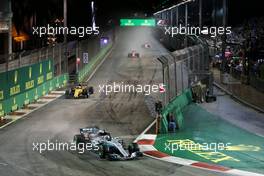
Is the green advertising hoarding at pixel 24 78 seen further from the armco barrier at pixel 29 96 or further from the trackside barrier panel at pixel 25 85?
the armco barrier at pixel 29 96

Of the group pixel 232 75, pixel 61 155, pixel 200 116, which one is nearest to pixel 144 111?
pixel 200 116

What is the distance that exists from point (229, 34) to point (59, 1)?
38331 millimetres

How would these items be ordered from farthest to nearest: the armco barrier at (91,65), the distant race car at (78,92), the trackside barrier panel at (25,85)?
the armco barrier at (91,65) → the distant race car at (78,92) → the trackside barrier panel at (25,85)

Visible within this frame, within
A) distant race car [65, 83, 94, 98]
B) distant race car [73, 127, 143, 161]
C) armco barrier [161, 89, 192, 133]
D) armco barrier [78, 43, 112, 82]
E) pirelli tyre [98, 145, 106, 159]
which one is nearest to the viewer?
distant race car [73, 127, 143, 161]

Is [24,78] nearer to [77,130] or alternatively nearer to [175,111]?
[77,130]

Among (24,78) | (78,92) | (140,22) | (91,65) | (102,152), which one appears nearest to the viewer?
(102,152)

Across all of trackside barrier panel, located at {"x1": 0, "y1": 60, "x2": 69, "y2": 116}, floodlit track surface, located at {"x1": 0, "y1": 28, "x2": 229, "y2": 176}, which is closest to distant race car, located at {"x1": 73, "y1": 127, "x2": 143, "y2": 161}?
floodlit track surface, located at {"x1": 0, "y1": 28, "x2": 229, "y2": 176}

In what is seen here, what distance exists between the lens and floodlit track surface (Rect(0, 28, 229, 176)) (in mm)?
18891

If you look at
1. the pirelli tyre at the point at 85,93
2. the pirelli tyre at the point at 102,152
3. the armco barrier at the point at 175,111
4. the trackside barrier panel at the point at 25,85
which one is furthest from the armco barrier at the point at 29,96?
the pirelli tyre at the point at 102,152

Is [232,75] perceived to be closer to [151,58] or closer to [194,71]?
[194,71]

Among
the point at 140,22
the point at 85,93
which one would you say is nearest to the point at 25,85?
the point at 85,93

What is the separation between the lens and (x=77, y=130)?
88.0 feet

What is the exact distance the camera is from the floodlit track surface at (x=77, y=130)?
18891 mm

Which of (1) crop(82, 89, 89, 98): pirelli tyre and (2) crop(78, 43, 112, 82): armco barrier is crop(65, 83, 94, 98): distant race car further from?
(2) crop(78, 43, 112, 82): armco barrier
